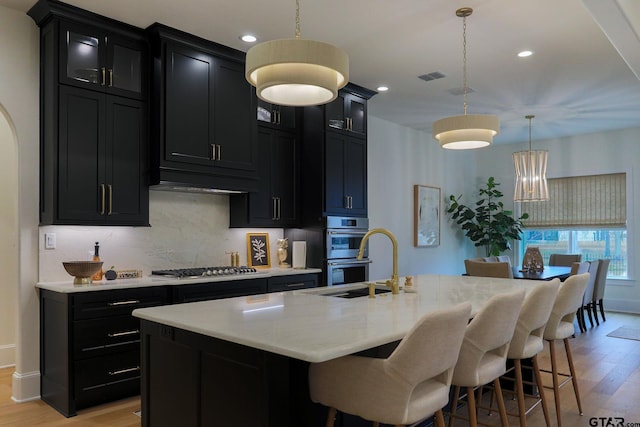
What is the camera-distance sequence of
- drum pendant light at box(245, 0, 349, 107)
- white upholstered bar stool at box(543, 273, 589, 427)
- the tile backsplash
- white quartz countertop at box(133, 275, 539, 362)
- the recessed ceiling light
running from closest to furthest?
white quartz countertop at box(133, 275, 539, 362) < drum pendant light at box(245, 0, 349, 107) < white upholstered bar stool at box(543, 273, 589, 427) < the tile backsplash < the recessed ceiling light

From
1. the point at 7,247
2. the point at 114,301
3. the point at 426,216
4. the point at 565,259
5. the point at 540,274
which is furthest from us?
the point at 426,216

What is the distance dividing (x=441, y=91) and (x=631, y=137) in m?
3.79

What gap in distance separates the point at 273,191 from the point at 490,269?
7.97 feet

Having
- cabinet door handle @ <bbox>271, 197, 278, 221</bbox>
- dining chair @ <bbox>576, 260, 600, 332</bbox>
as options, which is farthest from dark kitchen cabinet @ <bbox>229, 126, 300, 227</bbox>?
dining chair @ <bbox>576, 260, 600, 332</bbox>

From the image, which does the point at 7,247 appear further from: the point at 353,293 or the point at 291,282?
the point at 353,293

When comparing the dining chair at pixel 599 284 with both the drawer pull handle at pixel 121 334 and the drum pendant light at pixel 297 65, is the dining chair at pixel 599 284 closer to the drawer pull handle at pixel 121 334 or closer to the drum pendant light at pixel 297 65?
the drum pendant light at pixel 297 65

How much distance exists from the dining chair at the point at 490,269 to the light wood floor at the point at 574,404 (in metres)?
0.87

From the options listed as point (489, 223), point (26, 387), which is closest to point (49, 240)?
point (26, 387)

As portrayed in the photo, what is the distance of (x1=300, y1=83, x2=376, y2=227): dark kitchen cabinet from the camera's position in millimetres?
5117

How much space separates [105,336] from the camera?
3.51 m

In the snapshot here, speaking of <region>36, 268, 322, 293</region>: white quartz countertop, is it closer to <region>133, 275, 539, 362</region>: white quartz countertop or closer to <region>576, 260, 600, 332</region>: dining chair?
<region>133, 275, 539, 362</region>: white quartz countertop

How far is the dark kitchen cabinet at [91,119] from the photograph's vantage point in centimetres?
358

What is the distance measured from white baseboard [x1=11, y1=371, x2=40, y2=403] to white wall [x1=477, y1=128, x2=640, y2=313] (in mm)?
7675

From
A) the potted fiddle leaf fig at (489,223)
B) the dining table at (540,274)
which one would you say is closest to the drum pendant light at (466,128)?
the dining table at (540,274)
